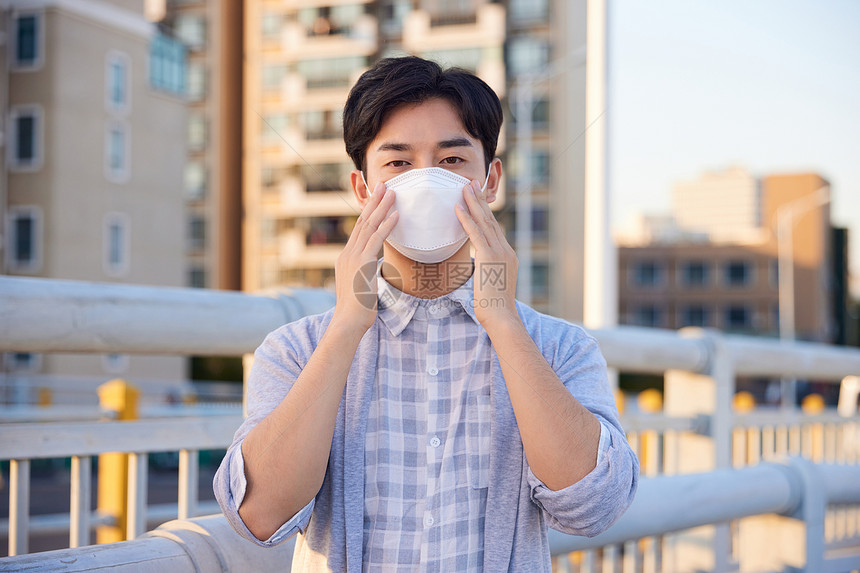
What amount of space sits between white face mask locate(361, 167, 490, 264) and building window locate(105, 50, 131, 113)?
79.8 ft

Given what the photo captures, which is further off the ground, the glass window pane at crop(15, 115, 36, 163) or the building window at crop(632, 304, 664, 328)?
the glass window pane at crop(15, 115, 36, 163)

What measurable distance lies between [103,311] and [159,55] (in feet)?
73.9

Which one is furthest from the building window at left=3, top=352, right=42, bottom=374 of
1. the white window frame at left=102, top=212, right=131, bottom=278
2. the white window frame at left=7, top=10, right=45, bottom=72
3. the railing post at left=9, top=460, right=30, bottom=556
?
the railing post at left=9, top=460, right=30, bottom=556

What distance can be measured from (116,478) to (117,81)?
23.1 metres

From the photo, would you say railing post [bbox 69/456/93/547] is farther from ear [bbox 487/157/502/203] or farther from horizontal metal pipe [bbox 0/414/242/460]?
ear [bbox 487/157/502/203]

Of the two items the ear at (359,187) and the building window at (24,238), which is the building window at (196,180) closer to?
the building window at (24,238)

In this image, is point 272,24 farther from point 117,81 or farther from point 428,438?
point 117,81

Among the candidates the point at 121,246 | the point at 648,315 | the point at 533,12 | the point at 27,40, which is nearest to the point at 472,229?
the point at 533,12

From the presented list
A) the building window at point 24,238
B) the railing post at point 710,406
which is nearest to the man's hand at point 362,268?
the railing post at point 710,406

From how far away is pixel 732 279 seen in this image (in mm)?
55875

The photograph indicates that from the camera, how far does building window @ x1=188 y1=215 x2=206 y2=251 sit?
41.9m

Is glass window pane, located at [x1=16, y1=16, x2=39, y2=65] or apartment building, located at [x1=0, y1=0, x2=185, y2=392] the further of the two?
apartment building, located at [x1=0, y1=0, x2=185, y2=392]

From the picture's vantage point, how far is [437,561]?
1345mm

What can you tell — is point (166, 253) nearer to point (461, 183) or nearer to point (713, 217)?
point (461, 183)
